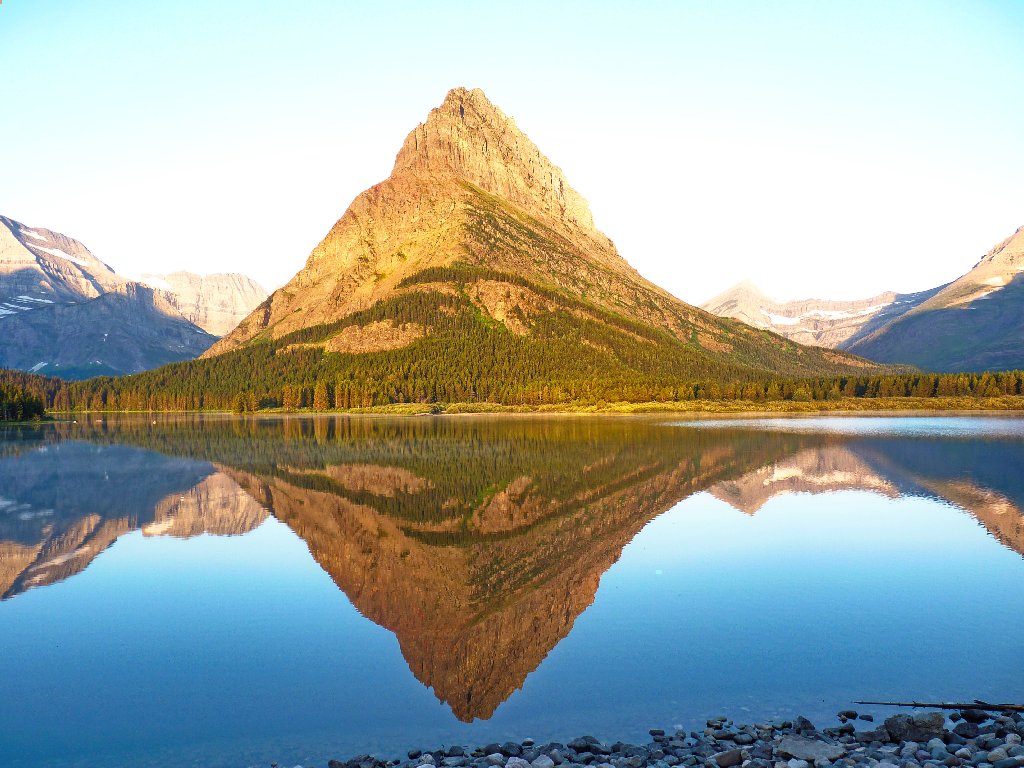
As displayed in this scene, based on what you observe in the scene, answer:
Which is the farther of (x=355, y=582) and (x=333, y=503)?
(x=333, y=503)

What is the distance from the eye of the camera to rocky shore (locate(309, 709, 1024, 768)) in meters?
13.8

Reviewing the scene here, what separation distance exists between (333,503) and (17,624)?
76.3 feet

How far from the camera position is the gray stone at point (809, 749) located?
14016 mm

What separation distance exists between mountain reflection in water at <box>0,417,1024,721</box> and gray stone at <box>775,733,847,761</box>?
6674 mm

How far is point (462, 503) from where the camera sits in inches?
1810

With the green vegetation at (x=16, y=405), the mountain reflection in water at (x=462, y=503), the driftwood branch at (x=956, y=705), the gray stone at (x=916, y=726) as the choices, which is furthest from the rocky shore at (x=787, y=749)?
the green vegetation at (x=16, y=405)

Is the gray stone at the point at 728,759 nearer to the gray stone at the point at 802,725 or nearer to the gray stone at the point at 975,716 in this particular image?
the gray stone at the point at 802,725

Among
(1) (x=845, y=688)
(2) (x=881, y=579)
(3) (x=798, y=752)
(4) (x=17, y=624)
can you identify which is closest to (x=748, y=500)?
(2) (x=881, y=579)

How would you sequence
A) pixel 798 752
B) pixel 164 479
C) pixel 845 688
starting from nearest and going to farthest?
pixel 798 752, pixel 845 688, pixel 164 479

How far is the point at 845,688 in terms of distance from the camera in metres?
18.0

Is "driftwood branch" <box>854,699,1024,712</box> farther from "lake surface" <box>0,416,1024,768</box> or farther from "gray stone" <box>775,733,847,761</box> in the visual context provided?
"gray stone" <box>775,733,847,761</box>

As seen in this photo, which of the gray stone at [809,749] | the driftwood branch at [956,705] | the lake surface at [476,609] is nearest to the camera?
the gray stone at [809,749]

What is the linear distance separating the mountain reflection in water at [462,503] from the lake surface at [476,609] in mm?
219

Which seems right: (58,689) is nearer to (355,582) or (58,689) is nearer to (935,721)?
(355,582)
